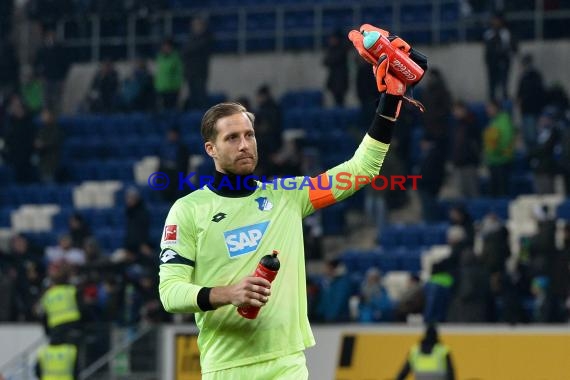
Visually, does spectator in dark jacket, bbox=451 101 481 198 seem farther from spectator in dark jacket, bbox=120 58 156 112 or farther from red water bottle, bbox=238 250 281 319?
red water bottle, bbox=238 250 281 319

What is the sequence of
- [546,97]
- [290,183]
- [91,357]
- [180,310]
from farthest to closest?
[546,97] → [91,357] → [290,183] → [180,310]

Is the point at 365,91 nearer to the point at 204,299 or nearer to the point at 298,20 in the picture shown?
the point at 298,20

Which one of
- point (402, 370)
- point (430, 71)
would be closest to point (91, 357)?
point (402, 370)

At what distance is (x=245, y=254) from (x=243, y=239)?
0.07m

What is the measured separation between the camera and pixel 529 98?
1905 cm

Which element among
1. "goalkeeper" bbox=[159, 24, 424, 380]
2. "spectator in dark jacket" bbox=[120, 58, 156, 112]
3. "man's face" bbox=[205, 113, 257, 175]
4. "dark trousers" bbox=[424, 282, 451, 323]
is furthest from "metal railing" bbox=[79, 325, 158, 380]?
"man's face" bbox=[205, 113, 257, 175]

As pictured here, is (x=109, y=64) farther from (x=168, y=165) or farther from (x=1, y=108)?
(x=168, y=165)

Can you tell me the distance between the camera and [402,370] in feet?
46.3

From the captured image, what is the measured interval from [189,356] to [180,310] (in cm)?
843

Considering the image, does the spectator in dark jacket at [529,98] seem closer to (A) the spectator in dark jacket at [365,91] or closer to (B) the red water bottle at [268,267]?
(A) the spectator in dark jacket at [365,91]

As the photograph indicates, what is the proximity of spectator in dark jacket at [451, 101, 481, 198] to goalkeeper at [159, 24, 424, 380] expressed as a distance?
11.8 meters

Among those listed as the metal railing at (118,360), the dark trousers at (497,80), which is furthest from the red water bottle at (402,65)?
the dark trousers at (497,80)

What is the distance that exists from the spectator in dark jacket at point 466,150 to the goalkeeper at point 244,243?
11.8 metres

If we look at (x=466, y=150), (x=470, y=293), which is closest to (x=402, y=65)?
(x=470, y=293)
